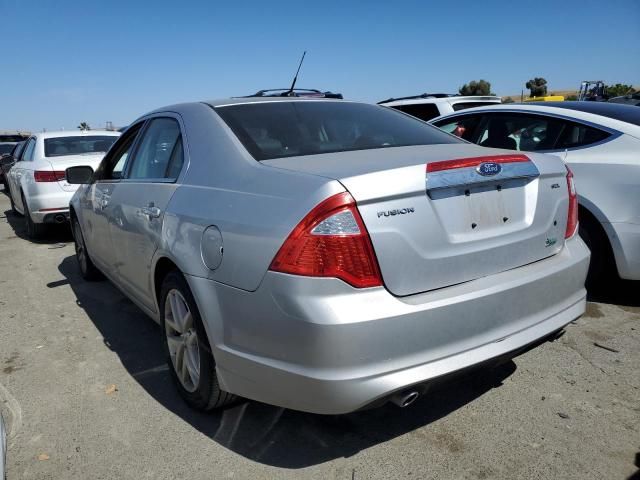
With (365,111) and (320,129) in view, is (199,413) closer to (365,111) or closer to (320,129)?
(320,129)

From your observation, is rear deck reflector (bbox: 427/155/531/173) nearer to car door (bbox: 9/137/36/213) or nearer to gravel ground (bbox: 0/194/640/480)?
gravel ground (bbox: 0/194/640/480)

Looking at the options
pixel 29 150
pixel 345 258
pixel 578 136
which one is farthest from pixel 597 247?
pixel 29 150

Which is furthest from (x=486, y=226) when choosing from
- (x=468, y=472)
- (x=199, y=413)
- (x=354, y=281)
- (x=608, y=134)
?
(x=608, y=134)

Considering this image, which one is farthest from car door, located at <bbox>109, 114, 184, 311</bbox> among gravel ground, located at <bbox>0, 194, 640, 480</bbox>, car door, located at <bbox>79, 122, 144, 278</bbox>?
gravel ground, located at <bbox>0, 194, 640, 480</bbox>

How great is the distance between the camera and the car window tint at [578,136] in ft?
13.4

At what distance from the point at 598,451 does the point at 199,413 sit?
192cm

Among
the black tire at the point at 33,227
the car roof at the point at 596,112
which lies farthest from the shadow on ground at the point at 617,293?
the black tire at the point at 33,227

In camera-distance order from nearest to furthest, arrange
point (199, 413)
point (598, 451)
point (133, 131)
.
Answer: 1. point (598, 451)
2. point (199, 413)
3. point (133, 131)

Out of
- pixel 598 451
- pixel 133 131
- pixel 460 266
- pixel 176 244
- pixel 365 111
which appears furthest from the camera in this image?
pixel 133 131

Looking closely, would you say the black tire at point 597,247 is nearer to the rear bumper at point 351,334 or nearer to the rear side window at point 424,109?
the rear bumper at point 351,334

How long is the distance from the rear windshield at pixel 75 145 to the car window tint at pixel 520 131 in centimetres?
560

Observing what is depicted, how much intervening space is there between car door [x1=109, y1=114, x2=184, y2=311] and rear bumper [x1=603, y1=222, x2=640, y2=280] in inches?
119

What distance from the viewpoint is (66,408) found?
9.64ft

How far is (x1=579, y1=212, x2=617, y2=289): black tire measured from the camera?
12.9ft
